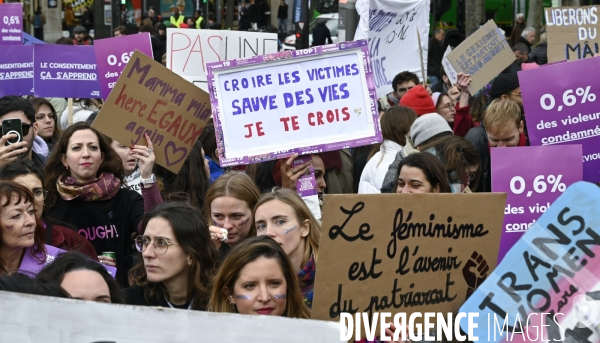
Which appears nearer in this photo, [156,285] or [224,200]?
[156,285]

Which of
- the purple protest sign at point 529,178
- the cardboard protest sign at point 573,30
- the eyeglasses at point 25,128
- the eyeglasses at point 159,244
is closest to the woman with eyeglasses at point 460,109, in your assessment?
the cardboard protest sign at point 573,30

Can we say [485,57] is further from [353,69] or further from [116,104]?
[116,104]

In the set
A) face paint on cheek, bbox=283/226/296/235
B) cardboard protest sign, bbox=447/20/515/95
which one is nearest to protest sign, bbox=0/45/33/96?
cardboard protest sign, bbox=447/20/515/95

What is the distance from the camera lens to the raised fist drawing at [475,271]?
3877 millimetres

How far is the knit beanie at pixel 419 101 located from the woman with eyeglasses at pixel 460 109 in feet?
0.93

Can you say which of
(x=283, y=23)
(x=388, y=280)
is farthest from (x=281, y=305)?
(x=283, y=23)

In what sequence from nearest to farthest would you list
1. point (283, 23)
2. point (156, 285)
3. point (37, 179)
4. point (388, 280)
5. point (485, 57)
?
1. point (388, 280)
2. point (156, 285)
3. point (37, 179)
4. point (485, 57)
5. point (283, 23)

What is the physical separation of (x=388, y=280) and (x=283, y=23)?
2927cm

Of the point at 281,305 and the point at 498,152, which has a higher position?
the point at 498,152

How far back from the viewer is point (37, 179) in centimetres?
496

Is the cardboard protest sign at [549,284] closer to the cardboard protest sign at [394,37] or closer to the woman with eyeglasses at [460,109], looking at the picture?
the woman with eyeglasses at [460,109]

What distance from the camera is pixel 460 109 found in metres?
8.82

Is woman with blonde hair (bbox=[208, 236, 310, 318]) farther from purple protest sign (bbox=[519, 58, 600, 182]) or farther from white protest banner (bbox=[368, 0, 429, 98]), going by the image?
white protest banner (bbox=[368, 0, 429, 98])

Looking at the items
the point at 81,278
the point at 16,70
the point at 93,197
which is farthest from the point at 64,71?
the point at 81,278
